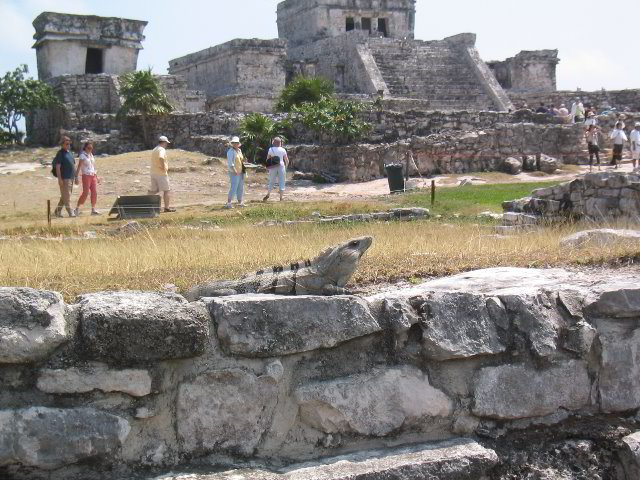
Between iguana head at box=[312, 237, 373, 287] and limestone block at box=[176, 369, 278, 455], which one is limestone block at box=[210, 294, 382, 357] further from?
iguana head at box=[312, 237, 373, 287]

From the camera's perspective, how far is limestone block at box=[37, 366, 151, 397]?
3.10 metres

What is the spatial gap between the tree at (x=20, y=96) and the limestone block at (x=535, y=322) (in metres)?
27.5

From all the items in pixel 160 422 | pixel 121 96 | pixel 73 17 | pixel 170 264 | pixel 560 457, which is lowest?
pixel 560 457

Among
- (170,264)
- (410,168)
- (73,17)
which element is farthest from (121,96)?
(170,264)

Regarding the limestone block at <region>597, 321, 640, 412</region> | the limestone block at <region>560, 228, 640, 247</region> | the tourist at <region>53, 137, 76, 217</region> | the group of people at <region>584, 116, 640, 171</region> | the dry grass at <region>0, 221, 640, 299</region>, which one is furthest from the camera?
the group of people at <region>584, 116, 640, 171</region>

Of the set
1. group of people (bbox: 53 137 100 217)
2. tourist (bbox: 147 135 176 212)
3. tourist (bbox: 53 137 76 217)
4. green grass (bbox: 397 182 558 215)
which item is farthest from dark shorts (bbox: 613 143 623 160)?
tourist (bbox: 53 137 76 217)

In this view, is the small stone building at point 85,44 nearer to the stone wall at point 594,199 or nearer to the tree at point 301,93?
the tree at point 301,93

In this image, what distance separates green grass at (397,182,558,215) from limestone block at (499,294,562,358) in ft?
33.1

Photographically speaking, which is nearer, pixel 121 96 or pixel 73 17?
pixel 121 96

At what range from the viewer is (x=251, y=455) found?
3342mm

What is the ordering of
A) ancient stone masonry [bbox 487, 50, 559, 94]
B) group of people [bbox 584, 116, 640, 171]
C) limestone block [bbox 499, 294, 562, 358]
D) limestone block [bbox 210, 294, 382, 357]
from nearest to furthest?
1. limestone block [bbox 210, 294, 382, 357]
2. limestone block [bbox 499, 294, 562, 358]
3. group of people [bbox 584, 116, 640, 171]
4. ancient stone masonry [bbox 487, 50, 559, 94]

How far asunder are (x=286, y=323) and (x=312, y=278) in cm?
88

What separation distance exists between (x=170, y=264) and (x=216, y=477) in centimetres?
213

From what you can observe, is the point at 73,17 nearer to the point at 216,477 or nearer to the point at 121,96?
the point at 121,96
